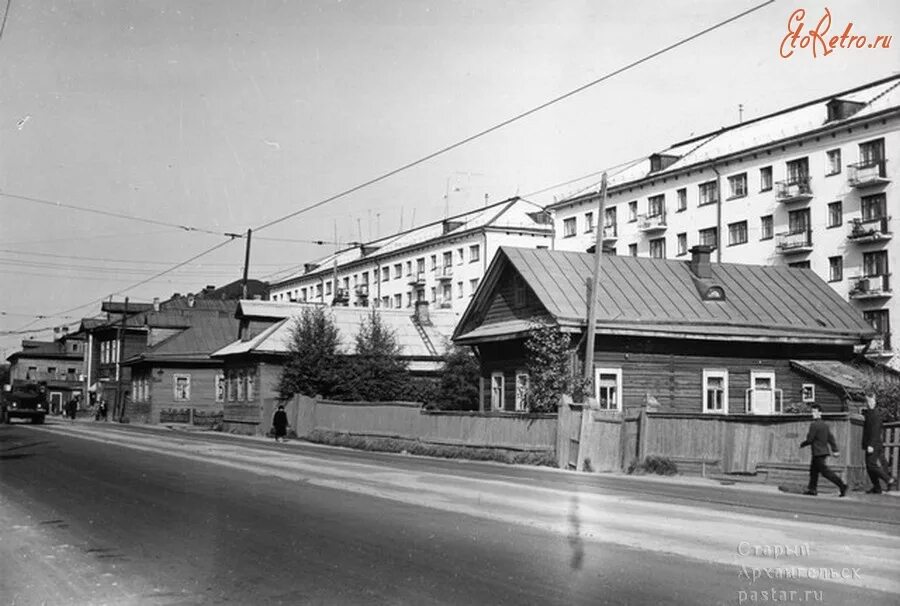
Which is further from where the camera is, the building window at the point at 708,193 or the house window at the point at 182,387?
the building window at the point at 708,193

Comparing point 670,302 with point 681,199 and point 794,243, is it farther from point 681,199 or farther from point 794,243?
point 681,199

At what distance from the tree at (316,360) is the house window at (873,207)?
109 ft

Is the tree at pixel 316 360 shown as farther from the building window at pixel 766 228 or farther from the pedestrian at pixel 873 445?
the building window at pixel 766 228

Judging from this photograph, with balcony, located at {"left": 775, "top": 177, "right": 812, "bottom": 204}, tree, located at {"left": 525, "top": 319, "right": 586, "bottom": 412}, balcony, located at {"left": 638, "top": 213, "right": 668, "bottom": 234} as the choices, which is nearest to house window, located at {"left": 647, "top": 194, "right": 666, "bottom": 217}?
balcony, located at {"left": 638, "top": 213, "right": 668, "bottom": 234}

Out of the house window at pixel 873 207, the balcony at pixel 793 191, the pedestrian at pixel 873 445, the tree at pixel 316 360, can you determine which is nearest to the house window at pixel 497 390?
the tree at pixel 316 360

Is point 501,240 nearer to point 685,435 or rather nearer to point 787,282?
point 787,282

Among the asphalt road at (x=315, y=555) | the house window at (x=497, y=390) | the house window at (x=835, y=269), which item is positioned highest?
the house window at (x=835, y=269)

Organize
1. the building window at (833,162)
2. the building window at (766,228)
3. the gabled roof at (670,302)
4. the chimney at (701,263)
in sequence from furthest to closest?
the building window at (766,228) < the building window at (833,162) < the chimney at (701,263) < the gabled roof at (670,302)

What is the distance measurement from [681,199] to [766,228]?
8496 millimetres

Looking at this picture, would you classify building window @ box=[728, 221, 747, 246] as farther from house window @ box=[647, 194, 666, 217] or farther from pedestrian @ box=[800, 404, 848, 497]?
pedestrian @ box=[800, 404, 848, 497]

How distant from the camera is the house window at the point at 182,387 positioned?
6512 centimetres

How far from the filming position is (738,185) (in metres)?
65.2

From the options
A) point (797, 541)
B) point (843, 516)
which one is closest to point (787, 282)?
point (843, 516)

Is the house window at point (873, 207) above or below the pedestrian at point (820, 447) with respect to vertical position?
above
